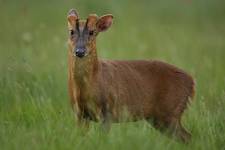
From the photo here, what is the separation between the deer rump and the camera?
30.6ft

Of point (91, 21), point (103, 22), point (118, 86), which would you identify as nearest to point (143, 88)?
point (118, 86)

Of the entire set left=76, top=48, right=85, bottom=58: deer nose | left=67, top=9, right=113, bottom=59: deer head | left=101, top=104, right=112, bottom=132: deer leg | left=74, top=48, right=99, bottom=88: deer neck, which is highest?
left=67, top=9, right=113, bottom=59: deer head

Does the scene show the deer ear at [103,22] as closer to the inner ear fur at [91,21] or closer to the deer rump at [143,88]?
the inner ear fur at [91,21]

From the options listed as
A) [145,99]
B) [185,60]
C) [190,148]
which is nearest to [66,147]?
[190,148]

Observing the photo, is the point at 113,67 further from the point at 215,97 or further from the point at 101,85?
the point at 215,97

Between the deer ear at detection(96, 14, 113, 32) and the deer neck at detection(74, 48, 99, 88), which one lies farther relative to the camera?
the deer ear at detection(96, 14, 113, 32)

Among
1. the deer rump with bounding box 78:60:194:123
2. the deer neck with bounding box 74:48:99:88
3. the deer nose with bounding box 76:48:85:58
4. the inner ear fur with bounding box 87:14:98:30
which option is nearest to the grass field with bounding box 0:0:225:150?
the deer rump with bounding box 78:60:194:123

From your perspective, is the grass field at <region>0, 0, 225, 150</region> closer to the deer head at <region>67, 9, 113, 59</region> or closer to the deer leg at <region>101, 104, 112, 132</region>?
the deer leg at <region>101, 104, 112, 132</region>

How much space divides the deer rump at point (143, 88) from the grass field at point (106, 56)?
209 mm

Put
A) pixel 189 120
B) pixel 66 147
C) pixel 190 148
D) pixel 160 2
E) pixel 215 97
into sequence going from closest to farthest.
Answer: pixel 66 147, pixel 190 148, pixel 189 120, pixel 215 97, pixel 160 2

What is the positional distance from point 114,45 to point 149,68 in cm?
552

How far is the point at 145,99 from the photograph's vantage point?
32.1 ft

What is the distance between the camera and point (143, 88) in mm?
9812

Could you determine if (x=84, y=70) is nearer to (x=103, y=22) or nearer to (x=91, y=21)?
(x=91, y=21)
